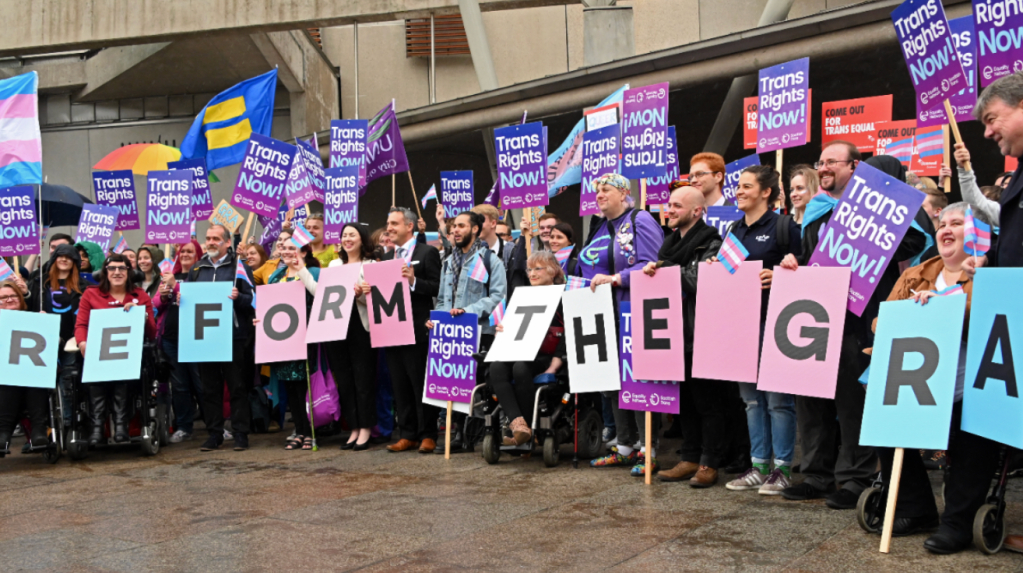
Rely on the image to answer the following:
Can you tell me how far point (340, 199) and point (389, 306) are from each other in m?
2.29

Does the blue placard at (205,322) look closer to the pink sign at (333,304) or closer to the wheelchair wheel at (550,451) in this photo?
the pink sign at (333,304)

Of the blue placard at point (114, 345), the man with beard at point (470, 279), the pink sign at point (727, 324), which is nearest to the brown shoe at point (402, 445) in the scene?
the man with beard at point (470, 279)

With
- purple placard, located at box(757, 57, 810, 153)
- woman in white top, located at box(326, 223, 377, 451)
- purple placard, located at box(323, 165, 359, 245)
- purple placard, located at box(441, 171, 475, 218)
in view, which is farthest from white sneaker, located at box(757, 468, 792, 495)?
purple placard, located at box(441, 171, 475, 218)

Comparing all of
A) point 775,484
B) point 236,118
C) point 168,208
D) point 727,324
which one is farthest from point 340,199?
point 775,484

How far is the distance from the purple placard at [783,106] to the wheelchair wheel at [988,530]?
4727mm

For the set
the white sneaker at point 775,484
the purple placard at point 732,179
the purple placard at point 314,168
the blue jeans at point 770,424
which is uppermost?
the purple placard at point 314,168

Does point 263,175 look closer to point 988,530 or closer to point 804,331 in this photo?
point 804,331

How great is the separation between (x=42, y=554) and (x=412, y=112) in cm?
1376

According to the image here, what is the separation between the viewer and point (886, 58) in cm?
1295

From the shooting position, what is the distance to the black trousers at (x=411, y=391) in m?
8.26

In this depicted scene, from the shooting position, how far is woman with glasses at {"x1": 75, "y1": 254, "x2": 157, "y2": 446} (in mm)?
8398

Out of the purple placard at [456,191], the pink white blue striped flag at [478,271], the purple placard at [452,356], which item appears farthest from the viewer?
the purple placard at [456,191]

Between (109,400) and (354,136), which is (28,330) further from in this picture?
(354,136)

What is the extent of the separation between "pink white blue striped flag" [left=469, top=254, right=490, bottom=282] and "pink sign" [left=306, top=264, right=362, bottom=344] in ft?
3.84
